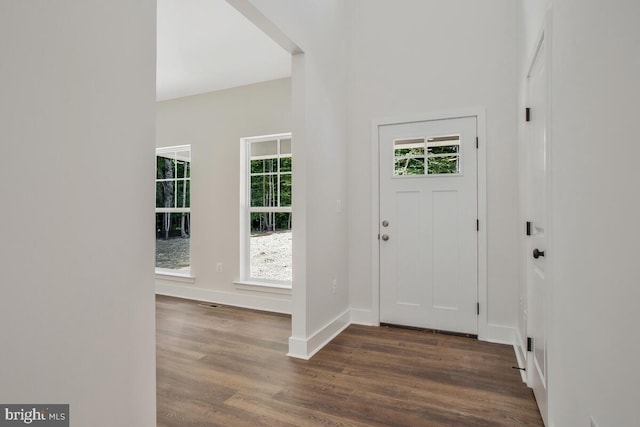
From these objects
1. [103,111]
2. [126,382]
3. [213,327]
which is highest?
[103,111]

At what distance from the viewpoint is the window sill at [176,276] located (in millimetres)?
4660

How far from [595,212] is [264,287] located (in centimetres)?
352

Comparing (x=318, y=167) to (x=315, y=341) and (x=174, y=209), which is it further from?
(x=174, y=209)

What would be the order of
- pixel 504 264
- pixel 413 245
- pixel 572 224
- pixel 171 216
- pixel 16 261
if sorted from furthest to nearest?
pixel 171 216 < pixel 413 245 < pixel 504 264 < pixel 572 224 < pixel 16 261

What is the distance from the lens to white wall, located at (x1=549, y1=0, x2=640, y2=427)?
0.87 meters

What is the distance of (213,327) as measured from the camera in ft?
11.3

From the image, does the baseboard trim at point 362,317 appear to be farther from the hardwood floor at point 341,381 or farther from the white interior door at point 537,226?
the white interior door at point 537,226

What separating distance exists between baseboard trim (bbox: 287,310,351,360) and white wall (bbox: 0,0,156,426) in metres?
1.40

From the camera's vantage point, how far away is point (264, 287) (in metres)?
4.15

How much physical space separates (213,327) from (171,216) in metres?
2.22

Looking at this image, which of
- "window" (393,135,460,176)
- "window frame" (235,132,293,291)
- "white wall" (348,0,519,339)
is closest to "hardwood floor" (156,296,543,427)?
"white wall" (348,0,519,339)

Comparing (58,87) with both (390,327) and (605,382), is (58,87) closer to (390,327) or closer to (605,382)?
(605,382)

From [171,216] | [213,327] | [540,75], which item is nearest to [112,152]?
[540,75]

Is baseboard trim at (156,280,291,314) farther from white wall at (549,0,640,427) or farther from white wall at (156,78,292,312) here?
white wall at (549,0,640,427)
